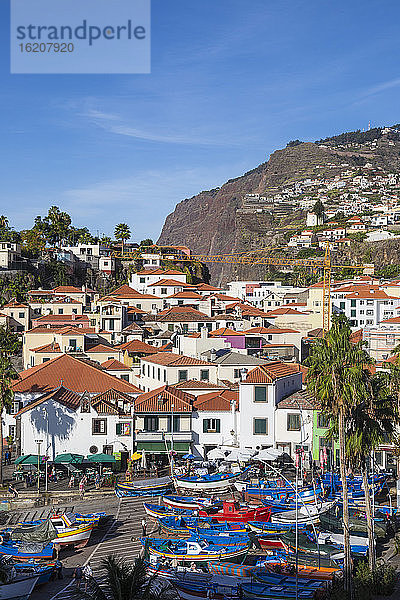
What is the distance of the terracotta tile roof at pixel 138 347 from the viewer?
58344mm

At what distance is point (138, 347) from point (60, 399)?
20173mm

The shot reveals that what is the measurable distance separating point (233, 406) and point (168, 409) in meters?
3.74

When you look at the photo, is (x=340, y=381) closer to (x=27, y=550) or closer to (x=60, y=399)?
(x=27, y=550)

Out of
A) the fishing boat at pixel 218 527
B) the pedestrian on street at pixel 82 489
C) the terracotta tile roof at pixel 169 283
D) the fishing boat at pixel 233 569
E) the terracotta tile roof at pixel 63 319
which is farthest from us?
the terracotta tile roof at pixel 169 283

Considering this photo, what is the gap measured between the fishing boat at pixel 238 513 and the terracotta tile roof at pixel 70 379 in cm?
1542

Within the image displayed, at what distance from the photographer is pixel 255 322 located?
7938 cm

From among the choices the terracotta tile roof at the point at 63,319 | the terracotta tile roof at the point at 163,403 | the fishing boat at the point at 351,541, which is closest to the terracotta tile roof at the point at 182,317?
the terracotta tile roof at the point at 63,319

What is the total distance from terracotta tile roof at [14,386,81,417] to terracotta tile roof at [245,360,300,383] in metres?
9.85

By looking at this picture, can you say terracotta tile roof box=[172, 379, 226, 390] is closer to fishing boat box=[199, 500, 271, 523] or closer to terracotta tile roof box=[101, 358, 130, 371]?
terracotta tile roof box=[101, 358, 130, 371]

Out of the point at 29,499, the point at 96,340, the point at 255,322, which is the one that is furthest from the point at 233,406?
the point at 255,322

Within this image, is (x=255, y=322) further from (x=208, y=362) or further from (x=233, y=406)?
(x=233, y=406)

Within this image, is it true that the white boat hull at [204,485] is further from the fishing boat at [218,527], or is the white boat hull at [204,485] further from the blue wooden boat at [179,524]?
the fishing boat at [218,527]

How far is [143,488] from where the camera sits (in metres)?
34.2

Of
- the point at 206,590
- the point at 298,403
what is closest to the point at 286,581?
the point at 206,590
